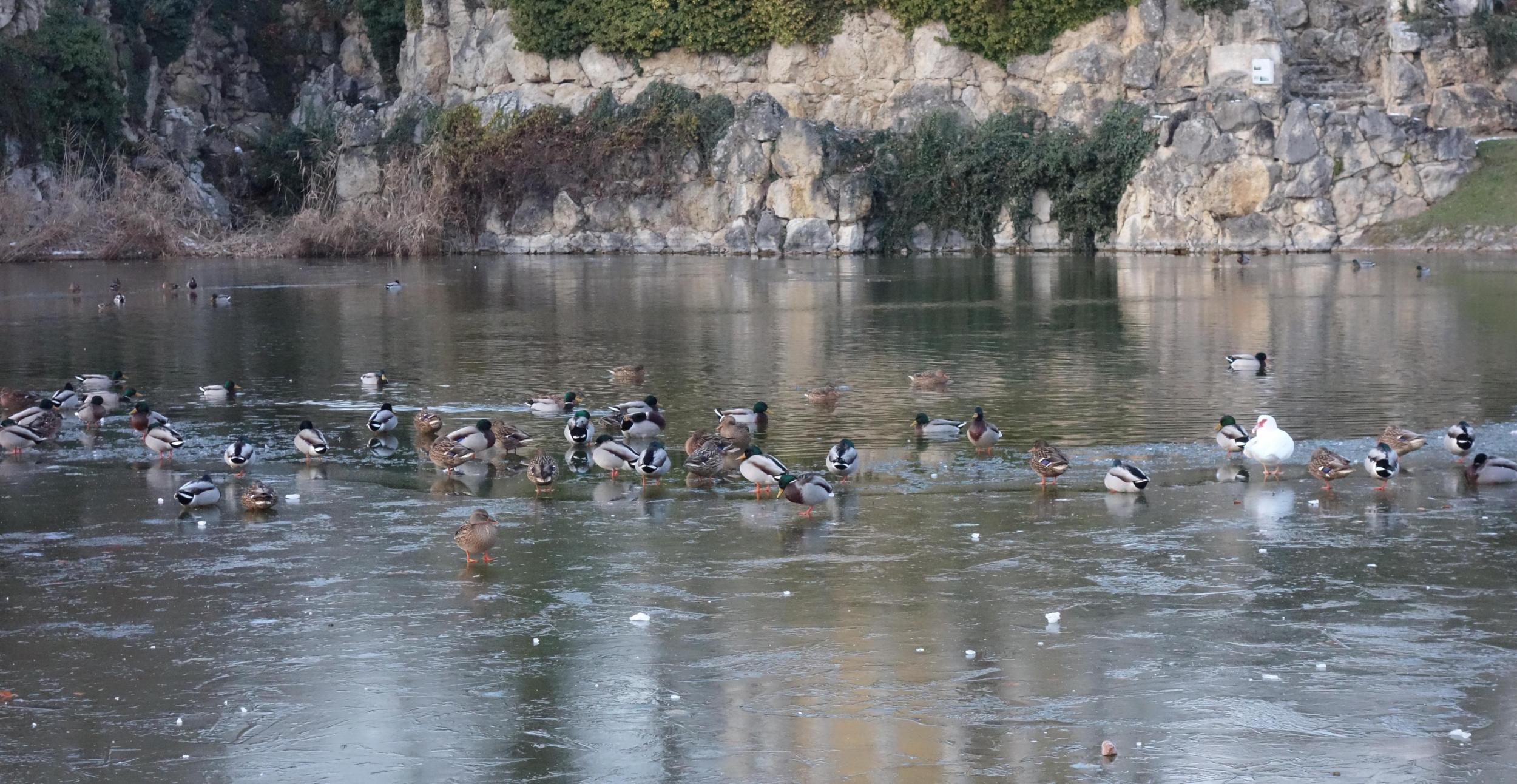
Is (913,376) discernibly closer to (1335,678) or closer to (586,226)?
(1335,678)

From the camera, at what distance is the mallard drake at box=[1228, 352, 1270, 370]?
20.6 meters

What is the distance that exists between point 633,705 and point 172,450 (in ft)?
29.4

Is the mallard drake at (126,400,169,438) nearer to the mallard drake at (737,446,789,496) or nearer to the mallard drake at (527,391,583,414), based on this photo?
the mallard drake at (527,391,583,414)

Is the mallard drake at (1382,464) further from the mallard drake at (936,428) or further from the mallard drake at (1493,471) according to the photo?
the mallard drake at (936,428)

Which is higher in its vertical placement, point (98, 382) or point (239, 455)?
point (98, 382)

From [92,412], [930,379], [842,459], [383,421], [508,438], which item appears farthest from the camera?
[930,379]

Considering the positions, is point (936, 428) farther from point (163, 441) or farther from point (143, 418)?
point (143, 418)

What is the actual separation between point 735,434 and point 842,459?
2154mm

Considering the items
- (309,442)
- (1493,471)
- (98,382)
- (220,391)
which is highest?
(98,382)

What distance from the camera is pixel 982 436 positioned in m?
15.5

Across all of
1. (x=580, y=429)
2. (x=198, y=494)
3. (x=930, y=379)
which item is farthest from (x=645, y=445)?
(x=930, y=379)

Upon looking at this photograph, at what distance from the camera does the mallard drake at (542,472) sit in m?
13.7

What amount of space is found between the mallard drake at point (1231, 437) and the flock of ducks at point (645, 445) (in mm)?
11

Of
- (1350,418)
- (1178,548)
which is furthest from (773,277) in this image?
(1178,548)
